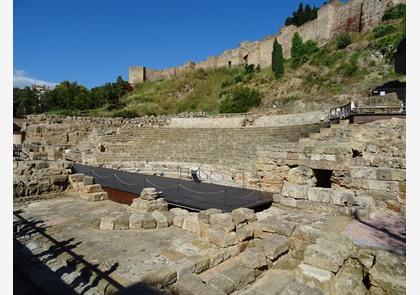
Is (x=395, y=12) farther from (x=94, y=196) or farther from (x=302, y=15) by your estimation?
(x=94, y=196)

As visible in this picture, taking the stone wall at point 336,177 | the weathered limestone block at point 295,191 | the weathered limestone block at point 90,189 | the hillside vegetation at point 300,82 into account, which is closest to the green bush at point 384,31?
the hillside vegetation at point 300,82

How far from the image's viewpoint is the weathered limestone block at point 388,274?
117 inches

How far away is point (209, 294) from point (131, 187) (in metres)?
7.39

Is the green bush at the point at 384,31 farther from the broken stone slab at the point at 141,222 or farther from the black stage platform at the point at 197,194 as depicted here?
the broken stone slab at the point at 141,222

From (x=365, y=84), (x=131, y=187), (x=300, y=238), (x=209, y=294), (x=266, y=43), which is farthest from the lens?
(x=266, y=43)

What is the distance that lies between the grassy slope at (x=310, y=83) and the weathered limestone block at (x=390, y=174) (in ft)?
57.5

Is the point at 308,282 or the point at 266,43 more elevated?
the point at 266,43

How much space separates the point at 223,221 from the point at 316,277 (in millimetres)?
1800

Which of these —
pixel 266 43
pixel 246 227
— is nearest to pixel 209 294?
pixel 246 227

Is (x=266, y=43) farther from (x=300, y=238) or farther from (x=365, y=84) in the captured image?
(x=300, y=238)

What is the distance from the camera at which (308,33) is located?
4222 centimetres

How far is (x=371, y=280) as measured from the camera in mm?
3213

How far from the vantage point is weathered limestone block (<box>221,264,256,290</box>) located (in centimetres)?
349

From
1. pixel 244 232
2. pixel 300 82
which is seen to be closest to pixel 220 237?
pixel 244 232
